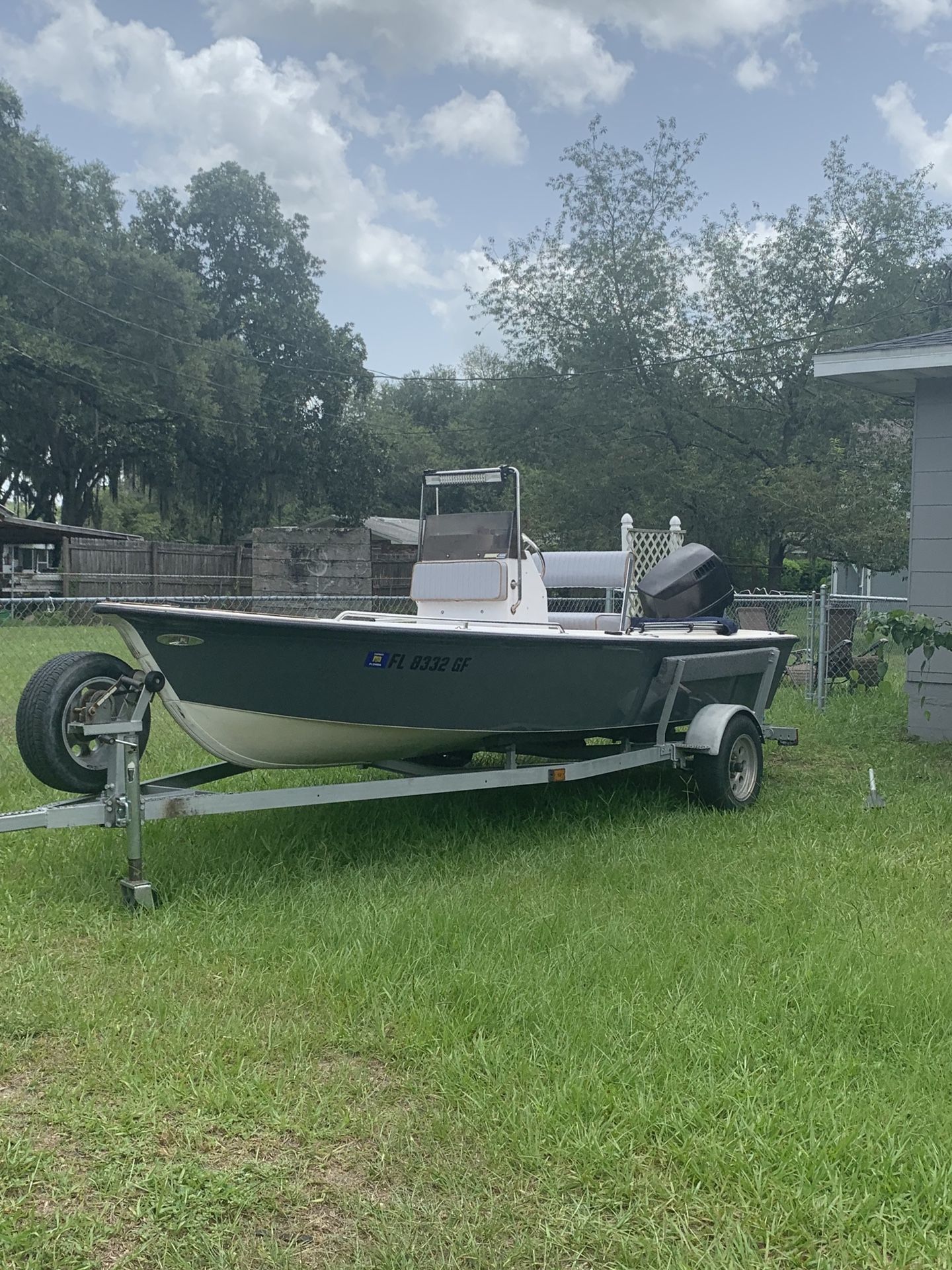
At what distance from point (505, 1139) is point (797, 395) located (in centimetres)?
2324

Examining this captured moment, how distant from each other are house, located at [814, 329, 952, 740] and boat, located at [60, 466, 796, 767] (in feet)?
7.66

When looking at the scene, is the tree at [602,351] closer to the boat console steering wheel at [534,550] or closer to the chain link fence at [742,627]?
the chain link fence at [742,627]

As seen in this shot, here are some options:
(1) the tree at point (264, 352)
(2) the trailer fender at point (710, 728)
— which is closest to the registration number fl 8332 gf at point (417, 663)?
(2) the trailer fender at point (710, 728)

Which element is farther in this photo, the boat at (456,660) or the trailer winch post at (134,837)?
the boat at (456,660)

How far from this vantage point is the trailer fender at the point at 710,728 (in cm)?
642

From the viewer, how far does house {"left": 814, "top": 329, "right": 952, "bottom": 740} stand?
29.2 ft

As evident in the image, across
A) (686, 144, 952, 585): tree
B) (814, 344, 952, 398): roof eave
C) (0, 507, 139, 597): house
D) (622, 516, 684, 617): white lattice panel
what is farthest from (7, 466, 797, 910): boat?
(0, 507, 139, 597): house

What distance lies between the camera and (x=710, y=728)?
6.50m

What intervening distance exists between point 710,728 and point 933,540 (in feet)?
12.3

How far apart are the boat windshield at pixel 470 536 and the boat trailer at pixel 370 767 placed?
1149 mm

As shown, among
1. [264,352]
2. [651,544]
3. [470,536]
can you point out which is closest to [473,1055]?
[470,536]

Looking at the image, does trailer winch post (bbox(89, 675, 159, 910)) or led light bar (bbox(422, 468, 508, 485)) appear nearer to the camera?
trailer winch post (bbox(89, 675, 159, 910))

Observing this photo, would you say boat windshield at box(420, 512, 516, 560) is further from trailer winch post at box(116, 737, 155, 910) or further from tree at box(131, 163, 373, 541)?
tree at box(131, 163, 373, 541)

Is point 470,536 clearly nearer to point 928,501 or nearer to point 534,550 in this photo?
point 534,550
